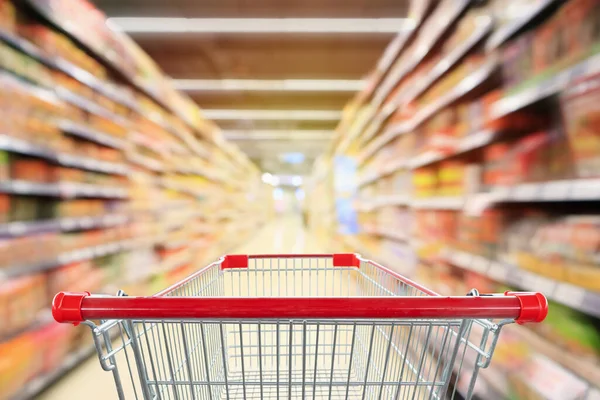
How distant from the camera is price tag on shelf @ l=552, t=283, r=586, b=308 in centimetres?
116

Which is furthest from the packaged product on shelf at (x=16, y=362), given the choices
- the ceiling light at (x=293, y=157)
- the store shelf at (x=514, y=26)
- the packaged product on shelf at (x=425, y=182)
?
the ceiling light at (x=293, y=157)

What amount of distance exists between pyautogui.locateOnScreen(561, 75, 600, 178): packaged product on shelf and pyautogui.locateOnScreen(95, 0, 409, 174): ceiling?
130 inches

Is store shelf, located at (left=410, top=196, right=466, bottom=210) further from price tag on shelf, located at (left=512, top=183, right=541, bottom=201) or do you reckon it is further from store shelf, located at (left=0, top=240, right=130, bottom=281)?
store shelf, located at (left=0, top=240, right=130, bottom=281)

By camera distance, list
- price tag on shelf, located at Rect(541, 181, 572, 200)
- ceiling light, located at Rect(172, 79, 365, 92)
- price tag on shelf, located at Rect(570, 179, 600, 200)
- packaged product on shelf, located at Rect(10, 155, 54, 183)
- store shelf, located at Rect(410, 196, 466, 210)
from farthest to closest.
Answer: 1. ceiling light, located at Rect(172, 79, 365, 92)
2. store shelf, located at Rect(410, 196, 466, 210)
3. packaged product on shelf, located at Rect(10, 155, 54, 183)
4. price tag on shelf, located at Rect(541, 181, 572, 200)
5. price tag on shelf, located at Rect(570, 179, 600, 200)

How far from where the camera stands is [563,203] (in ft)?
4.87

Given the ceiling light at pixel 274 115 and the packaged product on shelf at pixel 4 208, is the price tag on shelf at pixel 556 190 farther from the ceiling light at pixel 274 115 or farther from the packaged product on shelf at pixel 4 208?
the ceiling light at pixel 274 115

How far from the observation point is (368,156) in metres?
4.88

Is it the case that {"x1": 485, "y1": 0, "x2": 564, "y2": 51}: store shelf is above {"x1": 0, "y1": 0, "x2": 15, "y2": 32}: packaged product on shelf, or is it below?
below

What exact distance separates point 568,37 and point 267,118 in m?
7.79

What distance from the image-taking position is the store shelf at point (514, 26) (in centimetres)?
135

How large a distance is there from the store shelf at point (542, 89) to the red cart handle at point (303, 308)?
0.88 meters

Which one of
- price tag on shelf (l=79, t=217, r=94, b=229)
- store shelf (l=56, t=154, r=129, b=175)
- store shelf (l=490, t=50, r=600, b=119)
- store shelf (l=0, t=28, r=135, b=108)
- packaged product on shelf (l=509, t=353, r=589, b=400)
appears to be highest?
store shelf (l=0, t=28, r=135, b=108)

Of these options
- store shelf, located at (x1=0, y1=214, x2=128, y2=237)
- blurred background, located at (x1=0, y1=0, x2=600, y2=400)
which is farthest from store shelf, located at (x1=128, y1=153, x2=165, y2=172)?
store shelf, located at (x1=0, y1=214, x2=128, y2=237)

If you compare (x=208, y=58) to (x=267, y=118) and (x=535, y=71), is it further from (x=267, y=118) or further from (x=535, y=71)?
(x=535, y=71)
